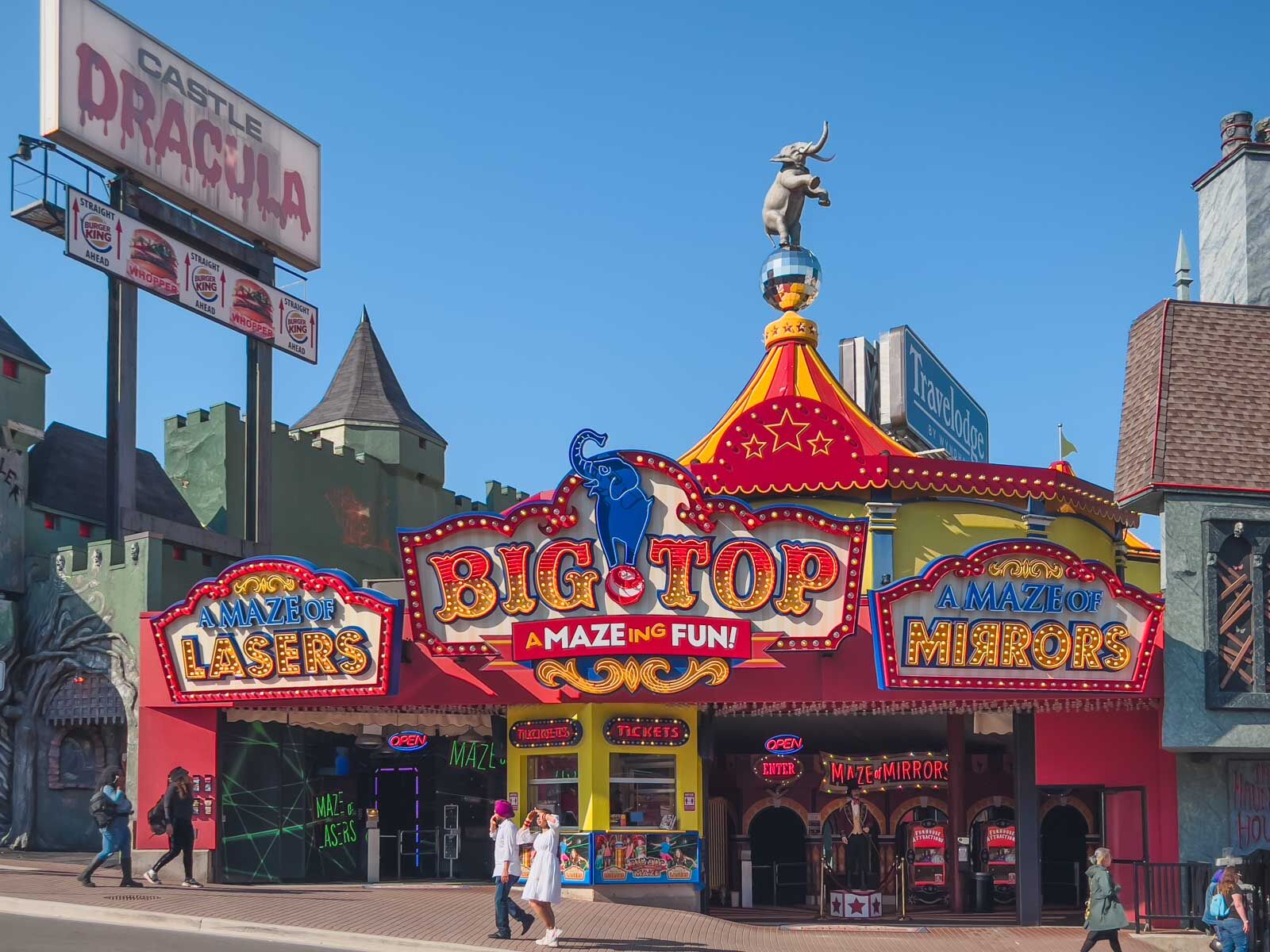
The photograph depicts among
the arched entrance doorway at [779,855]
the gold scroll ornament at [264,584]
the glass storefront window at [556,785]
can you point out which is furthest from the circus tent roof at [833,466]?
the gold scroll ornament at [264,584]

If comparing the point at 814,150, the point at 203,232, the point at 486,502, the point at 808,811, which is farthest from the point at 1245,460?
the point at 486,502

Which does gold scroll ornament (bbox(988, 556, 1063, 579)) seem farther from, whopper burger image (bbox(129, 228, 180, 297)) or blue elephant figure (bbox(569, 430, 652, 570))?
whopper burger image (bbox(129, 228, 180, 297))

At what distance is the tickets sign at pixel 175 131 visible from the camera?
31734 mm

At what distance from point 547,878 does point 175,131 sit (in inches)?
855

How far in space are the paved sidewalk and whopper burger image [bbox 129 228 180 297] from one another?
1256 cm

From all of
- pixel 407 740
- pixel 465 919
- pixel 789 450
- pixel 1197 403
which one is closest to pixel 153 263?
pixel 407 740

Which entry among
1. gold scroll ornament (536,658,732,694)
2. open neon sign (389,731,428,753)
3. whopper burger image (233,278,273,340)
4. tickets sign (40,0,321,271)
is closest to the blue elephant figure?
gold scroll ornament (536,658,732,694)

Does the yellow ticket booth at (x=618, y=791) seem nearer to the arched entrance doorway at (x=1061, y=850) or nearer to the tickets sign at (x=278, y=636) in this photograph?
the tickets sign at (x=278, y=636)

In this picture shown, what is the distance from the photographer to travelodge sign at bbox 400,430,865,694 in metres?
23.0

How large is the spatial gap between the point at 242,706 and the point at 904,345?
1491cm

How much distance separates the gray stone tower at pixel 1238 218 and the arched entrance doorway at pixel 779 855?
12.4 m

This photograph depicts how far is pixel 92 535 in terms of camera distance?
33.4m

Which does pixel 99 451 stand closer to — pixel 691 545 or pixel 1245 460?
pixel 691 545

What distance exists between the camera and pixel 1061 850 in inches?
1215
